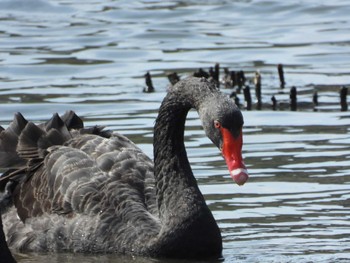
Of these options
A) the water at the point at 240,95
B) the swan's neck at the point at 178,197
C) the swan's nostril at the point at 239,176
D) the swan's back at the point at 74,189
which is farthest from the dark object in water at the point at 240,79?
the swan's nostril at the point at 239,176

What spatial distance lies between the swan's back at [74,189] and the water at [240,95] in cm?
19

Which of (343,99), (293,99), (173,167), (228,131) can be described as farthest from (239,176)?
(293,99)

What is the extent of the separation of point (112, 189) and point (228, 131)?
138 cm

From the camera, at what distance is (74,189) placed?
1007 cm

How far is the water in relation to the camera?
1036 centimetres

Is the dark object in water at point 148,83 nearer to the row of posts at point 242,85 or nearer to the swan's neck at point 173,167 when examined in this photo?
the row of posts at point 242,85

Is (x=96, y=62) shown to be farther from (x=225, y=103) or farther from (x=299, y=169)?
(x=225, y=103)

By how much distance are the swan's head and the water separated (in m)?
0.94

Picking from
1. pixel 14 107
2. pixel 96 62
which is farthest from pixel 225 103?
pixel 96 62

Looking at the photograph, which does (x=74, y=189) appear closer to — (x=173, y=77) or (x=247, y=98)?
(x=247, y=98)

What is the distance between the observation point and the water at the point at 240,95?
34.0ft

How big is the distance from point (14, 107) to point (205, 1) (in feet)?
30.8

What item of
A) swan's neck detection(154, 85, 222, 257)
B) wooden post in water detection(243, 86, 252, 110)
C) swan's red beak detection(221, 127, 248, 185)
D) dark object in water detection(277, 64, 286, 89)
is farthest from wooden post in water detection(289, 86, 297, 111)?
swan's red beak detection(221, 127, 248, 185)

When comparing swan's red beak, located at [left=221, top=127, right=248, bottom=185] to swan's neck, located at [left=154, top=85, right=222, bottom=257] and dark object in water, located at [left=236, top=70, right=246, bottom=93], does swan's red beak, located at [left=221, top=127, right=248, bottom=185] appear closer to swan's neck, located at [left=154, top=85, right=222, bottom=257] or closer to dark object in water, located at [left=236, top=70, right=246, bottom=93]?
swan's neck, located at [left=154, top=85, right=222, bottom=257]
